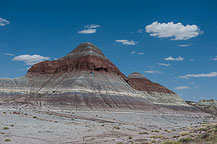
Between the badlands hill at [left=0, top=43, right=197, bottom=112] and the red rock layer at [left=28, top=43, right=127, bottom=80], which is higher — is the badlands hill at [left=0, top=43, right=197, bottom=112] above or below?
below

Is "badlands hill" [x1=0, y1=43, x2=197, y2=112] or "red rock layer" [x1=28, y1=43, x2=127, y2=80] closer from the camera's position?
"badlands hill" [x1=0, y1=43, x2=197, y2=112]

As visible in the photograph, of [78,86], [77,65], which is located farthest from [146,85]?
[78,86]

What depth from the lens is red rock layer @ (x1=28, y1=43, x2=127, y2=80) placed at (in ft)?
286

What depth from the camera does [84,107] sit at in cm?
6462

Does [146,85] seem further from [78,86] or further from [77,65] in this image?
[78,86]

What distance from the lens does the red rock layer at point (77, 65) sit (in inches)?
3430

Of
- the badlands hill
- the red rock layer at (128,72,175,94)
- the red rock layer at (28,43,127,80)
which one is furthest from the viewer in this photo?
the red rock layer at (128,72,175,94)

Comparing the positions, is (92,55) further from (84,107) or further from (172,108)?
(172,108)

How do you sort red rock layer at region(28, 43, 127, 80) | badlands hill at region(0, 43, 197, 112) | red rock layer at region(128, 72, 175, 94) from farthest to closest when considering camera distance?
red rock layer at region(128, 72, 175, 94) → red rock layer at region(28, 43, 127, 80) → badlands hill at region(0, 43, 197, 112)

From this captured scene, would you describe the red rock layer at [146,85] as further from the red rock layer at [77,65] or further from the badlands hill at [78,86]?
the red rock layer at [77,65]

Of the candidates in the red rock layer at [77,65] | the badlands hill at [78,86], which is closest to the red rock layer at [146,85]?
the badlands hill at [78,86]

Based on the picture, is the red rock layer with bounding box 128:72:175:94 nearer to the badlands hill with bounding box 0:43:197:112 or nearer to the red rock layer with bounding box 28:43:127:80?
the badlands hill with bounding box 0:43:197:112

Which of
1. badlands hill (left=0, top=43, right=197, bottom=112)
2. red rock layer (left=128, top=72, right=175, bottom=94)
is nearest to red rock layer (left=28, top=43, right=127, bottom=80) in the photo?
badlands hill (left=0, top=43, right=197, bottom=112)

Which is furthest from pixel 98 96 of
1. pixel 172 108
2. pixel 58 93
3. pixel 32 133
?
pixel 32 133
